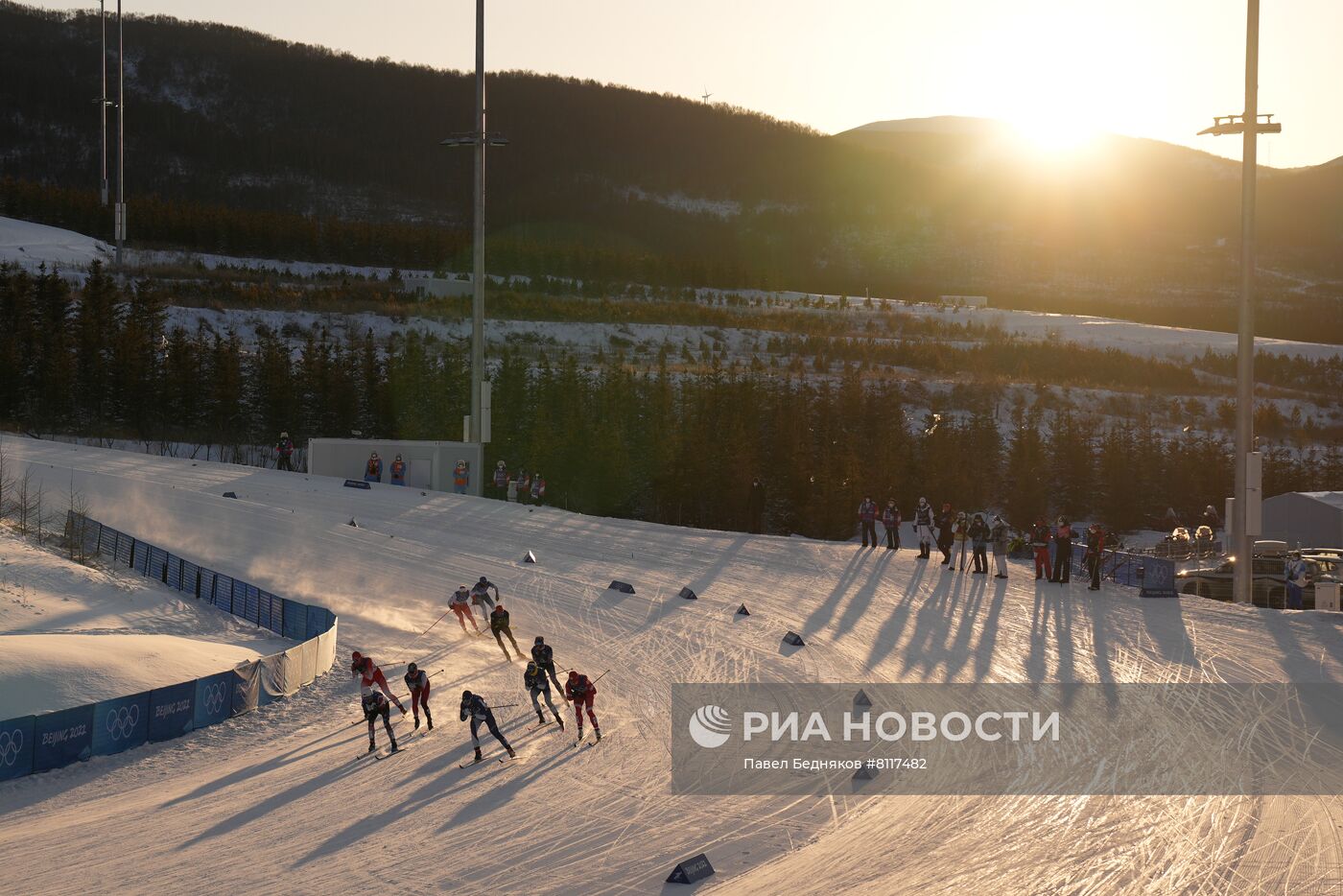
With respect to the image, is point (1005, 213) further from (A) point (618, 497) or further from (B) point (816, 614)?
(B) point (816, 614)

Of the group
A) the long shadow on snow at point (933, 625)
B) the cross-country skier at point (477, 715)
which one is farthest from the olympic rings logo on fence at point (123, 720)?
the long shadow on snow at point (933, 625)

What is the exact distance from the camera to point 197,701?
16703 mm

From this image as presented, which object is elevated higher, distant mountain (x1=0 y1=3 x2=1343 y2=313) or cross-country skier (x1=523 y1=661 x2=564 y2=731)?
distant mountain (x1=0 y1=3 x2=1343 y2=313)

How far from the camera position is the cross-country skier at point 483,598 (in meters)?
22.5

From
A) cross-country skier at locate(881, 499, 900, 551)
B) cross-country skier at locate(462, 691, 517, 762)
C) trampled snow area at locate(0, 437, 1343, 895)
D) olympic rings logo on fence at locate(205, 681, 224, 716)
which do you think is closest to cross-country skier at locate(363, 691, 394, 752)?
trampled snow area at locate(0, 437, 1343, 895)

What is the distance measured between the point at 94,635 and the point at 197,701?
414cm

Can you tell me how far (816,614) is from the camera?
2383 cm

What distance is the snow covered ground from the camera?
53.9 feet

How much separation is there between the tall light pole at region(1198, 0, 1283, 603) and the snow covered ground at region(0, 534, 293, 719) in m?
17.8

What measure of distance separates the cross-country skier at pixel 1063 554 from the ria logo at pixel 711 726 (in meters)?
10.9

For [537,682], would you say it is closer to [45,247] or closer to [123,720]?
[123,720]

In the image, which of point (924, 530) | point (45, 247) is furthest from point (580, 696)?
point (45, 247)

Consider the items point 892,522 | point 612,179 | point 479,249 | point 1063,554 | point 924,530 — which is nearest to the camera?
point 1063,554

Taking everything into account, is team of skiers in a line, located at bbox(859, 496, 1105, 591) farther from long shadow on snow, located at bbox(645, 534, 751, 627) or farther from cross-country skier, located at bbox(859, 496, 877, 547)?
long shadow on snow, located at bbox(645, 534, 751, 627)
